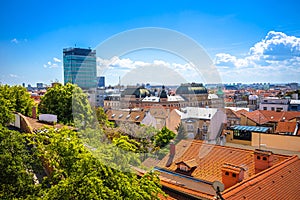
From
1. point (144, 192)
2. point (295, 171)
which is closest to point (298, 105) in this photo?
point (295, 171)

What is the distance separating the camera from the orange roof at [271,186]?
210 inches

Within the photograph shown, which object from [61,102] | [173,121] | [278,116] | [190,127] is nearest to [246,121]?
[278,116]

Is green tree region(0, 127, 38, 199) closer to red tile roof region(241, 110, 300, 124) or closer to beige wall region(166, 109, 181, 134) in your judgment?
beige wall region(166, 109, 181, 134)

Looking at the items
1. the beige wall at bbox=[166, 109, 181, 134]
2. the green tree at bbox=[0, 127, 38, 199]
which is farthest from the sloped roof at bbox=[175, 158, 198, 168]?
the beige wall at bbox=[166, 109, 181, 134]

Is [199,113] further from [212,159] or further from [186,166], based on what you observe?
[186,166]

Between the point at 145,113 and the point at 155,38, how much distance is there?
16.7 meters

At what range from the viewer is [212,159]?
8.81 metres

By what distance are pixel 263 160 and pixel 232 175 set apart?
185 cm

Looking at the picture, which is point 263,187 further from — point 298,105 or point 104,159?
point 298,105

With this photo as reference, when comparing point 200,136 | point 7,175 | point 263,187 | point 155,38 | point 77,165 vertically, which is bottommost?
point 200,136

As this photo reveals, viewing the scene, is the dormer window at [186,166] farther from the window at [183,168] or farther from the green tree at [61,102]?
the green tree at [61,102]

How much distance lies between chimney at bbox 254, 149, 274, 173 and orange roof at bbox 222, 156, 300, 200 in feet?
1.25

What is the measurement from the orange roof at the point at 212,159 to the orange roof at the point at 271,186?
1.11 metres

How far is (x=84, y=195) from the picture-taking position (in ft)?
14.3
